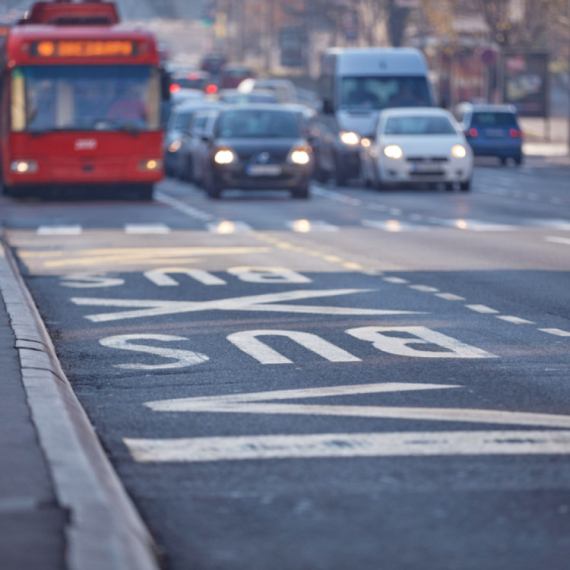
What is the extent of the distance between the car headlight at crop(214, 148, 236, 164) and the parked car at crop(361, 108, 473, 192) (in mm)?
3463

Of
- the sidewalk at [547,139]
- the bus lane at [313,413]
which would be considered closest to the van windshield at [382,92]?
the sidewalk at [547,139]

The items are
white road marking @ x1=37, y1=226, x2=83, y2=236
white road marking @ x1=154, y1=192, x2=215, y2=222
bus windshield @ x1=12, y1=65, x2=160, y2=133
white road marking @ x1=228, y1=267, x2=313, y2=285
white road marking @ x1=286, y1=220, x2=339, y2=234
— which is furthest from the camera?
bus windshield @ x1=12, y1=65, x2=160, y2=133

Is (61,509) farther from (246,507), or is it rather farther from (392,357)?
(392,357)

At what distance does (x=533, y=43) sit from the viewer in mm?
65312

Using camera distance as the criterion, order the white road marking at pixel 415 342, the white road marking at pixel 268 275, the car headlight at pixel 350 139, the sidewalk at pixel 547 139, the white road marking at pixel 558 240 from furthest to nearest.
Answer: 1. the sidewalk at pixel 547 139
2. the car headlight at pixel 350 139
3. the white road marking at pixel 558 240
4. the white road marking at pixel 268 275
5. the white road marking at pixel 415 342

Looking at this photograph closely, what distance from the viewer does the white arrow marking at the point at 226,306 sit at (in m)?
11.8

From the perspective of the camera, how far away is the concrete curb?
15.3ft

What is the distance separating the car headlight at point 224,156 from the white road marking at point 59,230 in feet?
24.0

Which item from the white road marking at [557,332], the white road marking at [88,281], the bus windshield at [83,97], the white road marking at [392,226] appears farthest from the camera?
the bus windshield at [83,97]

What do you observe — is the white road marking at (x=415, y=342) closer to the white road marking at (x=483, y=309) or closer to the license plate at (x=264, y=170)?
the white road marking at (x=483, y=309)

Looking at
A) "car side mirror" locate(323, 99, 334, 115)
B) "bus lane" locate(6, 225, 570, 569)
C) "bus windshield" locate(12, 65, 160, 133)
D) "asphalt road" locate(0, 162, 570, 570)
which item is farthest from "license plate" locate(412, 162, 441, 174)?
"bus lane" locate(6, 225, 570, 569)

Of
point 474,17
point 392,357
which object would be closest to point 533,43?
point 474,17

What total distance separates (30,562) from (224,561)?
643 mm

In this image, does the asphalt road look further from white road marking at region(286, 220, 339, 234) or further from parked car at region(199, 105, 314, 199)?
parked car at region(199, 105, 314, 199)
